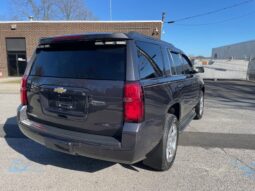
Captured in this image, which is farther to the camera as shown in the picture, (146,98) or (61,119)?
(61,119)

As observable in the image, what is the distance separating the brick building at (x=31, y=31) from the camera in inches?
829

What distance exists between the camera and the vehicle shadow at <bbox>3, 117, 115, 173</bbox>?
12.7 ft

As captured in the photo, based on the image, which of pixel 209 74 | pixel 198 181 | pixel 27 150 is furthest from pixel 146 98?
pixel 209 74

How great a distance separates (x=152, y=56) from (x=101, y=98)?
3.43 ft

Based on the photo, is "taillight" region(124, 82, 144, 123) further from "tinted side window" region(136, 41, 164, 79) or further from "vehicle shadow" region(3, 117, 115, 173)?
"vehicle shadow" region(3, 117, 115, 173)

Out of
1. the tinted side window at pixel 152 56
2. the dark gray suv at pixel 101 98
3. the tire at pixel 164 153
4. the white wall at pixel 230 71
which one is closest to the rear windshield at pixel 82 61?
the dark gray suv at pixel 101 98

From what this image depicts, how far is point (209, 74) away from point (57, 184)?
20786mm

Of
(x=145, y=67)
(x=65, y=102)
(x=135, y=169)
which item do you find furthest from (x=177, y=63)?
(x=65, y=102)

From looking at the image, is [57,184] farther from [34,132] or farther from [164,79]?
[164,79]

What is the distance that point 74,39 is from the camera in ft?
Result: 10.6

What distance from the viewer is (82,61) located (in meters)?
3.18

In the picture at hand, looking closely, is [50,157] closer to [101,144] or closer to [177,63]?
[101,144]

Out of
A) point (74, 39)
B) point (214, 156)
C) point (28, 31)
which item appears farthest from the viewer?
point (28, 31)

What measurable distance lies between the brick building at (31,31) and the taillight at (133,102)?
1870 centimetres
